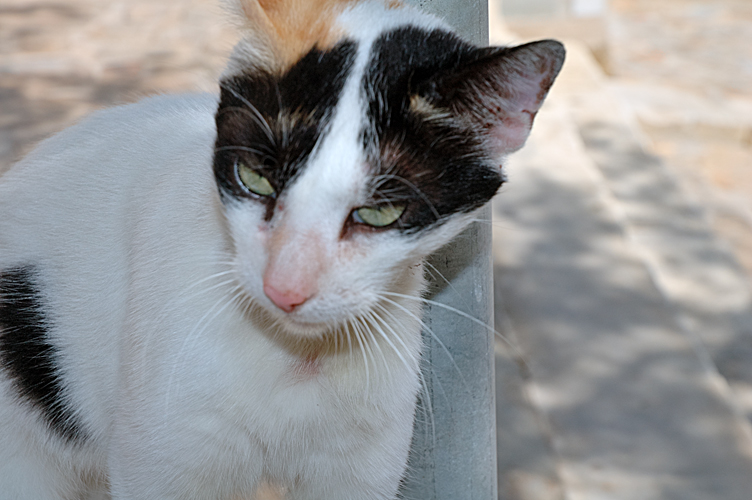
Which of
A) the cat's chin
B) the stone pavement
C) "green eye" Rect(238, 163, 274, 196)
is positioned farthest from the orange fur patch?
the stone pavement

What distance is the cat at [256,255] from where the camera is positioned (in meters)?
1.16

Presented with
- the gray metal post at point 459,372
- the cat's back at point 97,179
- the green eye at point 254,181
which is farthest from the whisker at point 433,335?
the cat's back at point 97,179

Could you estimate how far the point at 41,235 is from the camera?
1.63 m

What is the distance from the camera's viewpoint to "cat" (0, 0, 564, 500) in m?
1.16

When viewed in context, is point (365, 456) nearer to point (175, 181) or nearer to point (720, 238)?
point (175, 181)

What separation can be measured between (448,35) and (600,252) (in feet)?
8.27

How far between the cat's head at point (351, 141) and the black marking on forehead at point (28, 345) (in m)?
0.60

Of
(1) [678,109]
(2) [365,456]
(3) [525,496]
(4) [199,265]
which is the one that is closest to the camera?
(4) [199,265]

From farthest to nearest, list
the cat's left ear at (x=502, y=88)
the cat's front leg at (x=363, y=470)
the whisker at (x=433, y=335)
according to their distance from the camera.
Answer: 1. the cat's front leg at (x=363, y=470)
2. the whisker at (x=433, y=335)
3. the cat's left ear at (x=502, y=88)

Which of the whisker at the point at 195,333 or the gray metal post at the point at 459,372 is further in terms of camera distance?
the gray metal post at the point at 459,372

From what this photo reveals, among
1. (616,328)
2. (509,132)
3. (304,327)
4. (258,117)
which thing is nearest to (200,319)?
(304,327)

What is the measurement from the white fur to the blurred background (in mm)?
303

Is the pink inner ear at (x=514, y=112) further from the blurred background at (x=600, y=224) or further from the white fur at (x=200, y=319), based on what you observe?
the blurred background at (x=600, y=224)

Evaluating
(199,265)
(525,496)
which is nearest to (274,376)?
(199,265)
